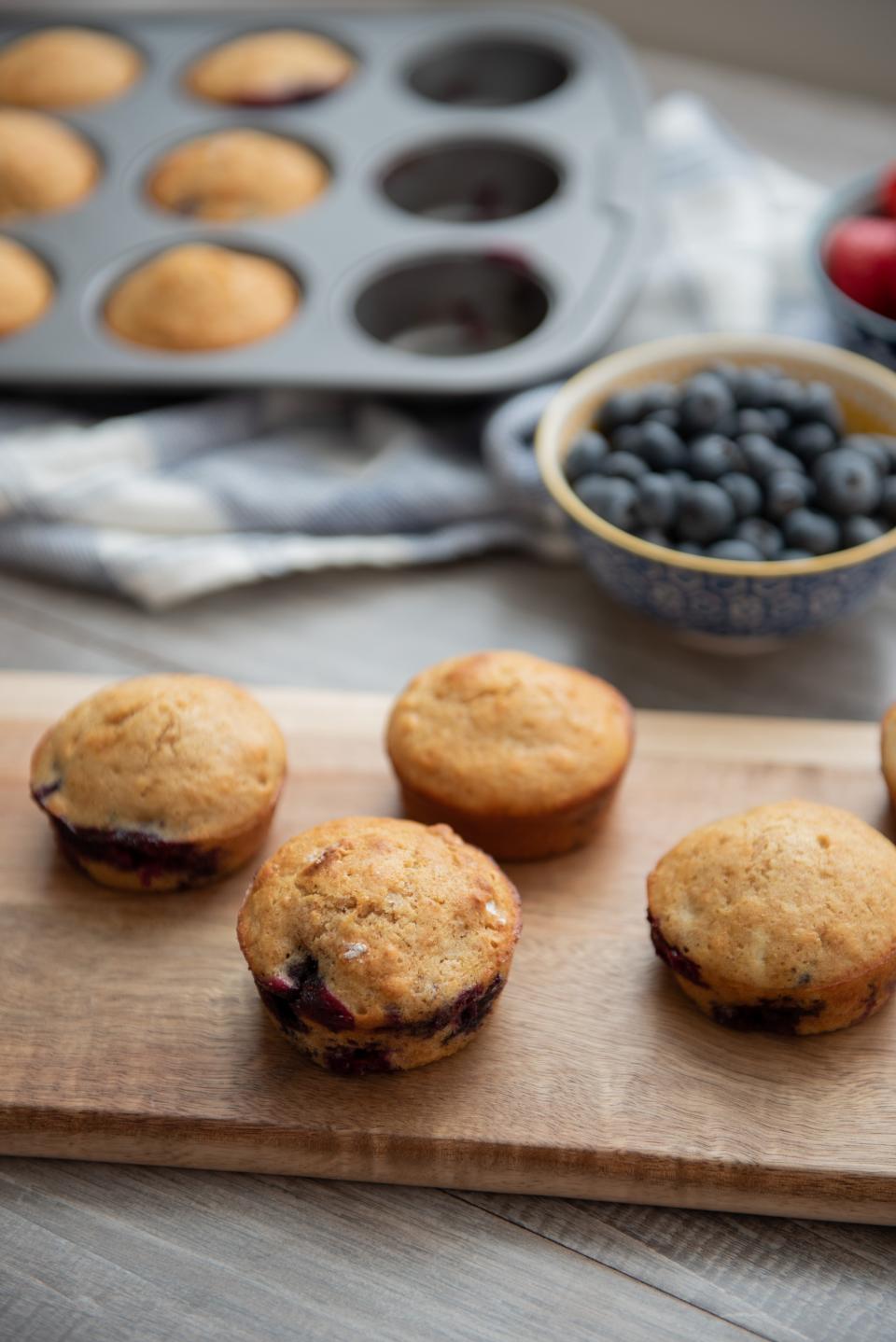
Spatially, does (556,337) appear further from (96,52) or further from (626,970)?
(96,52)

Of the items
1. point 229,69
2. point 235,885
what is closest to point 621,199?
point 229,69

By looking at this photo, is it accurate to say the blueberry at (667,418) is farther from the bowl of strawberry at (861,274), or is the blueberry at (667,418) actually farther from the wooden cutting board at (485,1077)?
the wooden cutting board at (485,1077)

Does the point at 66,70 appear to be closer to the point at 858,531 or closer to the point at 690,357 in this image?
the point at 690,357

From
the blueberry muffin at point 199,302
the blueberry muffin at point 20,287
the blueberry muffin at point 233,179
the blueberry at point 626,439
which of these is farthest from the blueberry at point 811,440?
the blueberry muffin at point 20,287

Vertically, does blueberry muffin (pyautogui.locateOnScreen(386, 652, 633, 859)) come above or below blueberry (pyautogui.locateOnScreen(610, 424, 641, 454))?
below

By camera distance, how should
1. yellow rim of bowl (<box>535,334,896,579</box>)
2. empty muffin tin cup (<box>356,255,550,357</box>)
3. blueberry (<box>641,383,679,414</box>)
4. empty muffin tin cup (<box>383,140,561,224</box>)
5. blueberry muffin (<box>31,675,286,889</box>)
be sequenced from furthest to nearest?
empty muffin tin cup (<box>383,140,561,224</box>) → empty muffin tin cup (<box>356,255,550,357</box>) → blueberry (<box>641,383,679,414</box>) → yellow rim of bowl (<box>535,334,896,579</box>) → blueberry muffin (<box>31,675,286,889</box>)

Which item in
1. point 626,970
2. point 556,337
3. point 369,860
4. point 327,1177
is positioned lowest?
point 327,1177

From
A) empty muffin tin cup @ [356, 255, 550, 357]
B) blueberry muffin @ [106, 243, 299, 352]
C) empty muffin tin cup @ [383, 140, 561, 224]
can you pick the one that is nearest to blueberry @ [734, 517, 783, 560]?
empty muffin tin cup @ [356, 255, 550, 357]

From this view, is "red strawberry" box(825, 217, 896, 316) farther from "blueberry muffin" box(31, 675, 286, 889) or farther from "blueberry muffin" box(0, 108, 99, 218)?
"blueberry muffin" box(0, 108, 99, 218)
